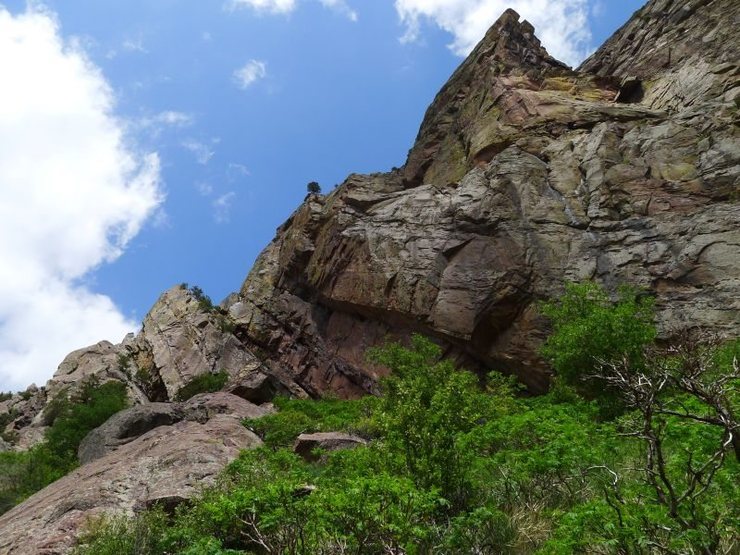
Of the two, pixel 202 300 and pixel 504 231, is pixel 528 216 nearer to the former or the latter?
pixel 504 231

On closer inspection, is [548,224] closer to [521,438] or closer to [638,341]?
[638,341]

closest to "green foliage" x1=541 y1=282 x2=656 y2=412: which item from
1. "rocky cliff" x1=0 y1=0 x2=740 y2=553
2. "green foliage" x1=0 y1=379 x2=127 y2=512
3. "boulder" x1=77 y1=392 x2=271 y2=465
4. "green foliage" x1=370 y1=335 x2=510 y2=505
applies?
"green foliage" x1=370 y1=335 x2=510 y2=505

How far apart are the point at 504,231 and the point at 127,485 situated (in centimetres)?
2476

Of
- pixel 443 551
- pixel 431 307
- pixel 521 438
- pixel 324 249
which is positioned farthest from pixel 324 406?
pixel 443 551

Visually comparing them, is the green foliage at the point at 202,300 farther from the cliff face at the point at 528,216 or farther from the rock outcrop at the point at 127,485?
the rock outcrop at the point at 127,485

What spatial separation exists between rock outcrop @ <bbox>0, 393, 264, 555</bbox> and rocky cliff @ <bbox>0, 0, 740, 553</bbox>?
0.51m

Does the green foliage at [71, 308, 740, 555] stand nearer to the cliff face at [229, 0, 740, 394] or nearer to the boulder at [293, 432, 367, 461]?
the boulder at [293, 432, 367, 461]

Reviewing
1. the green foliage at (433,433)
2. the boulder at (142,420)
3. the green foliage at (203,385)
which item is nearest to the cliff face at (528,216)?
the green foliage at (203,385)

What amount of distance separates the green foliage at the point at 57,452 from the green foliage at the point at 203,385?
4227mm

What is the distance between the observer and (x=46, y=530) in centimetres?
1341

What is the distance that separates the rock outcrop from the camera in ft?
43.8

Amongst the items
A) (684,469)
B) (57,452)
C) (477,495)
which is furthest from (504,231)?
(57,452)

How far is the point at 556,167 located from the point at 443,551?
104ft

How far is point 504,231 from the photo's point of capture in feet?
110
